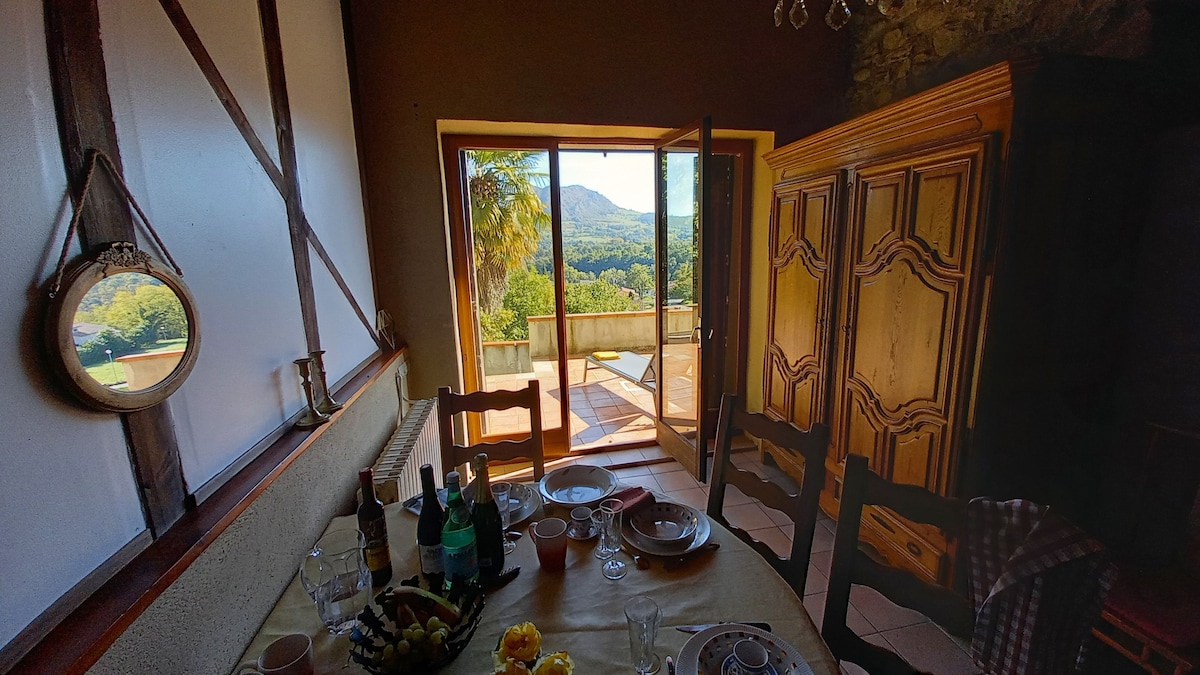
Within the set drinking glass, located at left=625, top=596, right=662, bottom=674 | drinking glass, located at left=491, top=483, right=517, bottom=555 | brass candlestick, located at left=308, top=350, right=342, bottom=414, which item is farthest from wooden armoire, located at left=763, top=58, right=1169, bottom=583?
brass candlestick, located at left=308, top=350, right=342, bottom=414

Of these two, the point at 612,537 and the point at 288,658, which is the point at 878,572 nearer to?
the point at 612,537

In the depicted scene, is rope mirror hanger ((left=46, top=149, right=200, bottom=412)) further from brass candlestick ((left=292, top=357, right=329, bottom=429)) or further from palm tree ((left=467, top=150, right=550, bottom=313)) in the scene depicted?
palm tree ((left=467, top=150, right=550, bottom=313))

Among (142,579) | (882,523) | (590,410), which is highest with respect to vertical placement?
(142,579)

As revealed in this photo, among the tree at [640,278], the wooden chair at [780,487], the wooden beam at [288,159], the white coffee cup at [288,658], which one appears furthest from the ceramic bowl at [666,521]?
the tree at [640,278]

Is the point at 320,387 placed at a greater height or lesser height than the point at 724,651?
greater

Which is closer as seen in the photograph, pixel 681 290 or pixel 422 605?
pixel 422 605

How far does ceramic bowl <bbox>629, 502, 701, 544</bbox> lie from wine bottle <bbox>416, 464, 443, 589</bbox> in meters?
0.51

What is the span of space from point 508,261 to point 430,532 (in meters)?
2.59

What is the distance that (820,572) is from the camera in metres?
2.15

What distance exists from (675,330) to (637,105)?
1430 mm

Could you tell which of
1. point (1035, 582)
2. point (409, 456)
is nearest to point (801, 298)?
point (1035, 582)

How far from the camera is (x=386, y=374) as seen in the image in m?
2.35

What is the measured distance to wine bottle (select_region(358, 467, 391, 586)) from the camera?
3.69 feet

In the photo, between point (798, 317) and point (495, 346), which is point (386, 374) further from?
point (798, 317)
